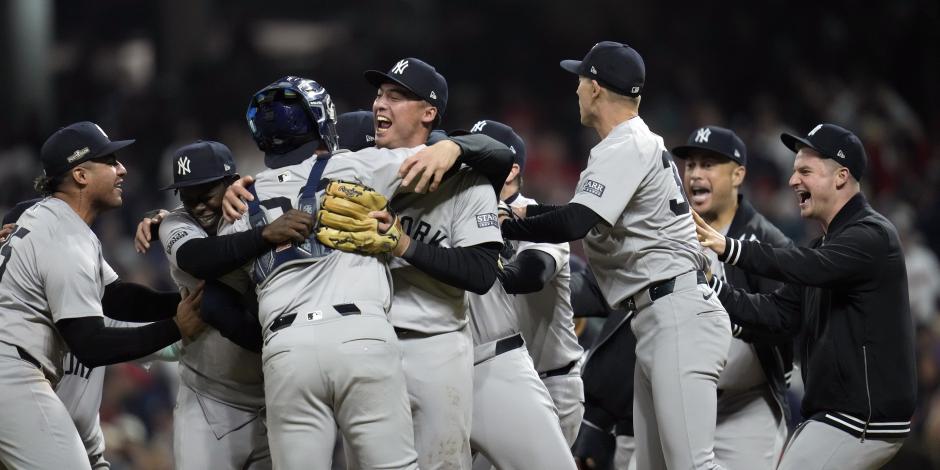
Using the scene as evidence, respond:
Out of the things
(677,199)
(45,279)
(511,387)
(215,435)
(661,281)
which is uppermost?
(677,199)

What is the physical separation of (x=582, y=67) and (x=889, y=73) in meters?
8.44

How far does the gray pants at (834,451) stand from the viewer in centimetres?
512

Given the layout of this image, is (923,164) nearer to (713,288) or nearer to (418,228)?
(713,288)

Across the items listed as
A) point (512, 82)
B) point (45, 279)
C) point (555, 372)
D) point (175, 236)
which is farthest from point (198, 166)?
point (512, 82)

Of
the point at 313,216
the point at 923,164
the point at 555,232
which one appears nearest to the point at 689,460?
the point at 555,232

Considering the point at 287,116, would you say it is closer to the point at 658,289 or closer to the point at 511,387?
the point at 511,387

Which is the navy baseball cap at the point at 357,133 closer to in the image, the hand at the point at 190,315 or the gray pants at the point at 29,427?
the hand at the point at 190,315

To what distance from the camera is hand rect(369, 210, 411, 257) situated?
452cm

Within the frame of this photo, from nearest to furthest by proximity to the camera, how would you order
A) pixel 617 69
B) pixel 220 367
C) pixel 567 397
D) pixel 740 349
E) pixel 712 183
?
pixel 220 367 < pixel 617 69 < pixel 567 397 < pixel 740 349 < pixel 712 183

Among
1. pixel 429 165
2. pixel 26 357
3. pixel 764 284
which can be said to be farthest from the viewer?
pixel 764 284

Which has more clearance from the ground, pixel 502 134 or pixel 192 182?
pixel 502 134

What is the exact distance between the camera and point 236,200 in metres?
4.64

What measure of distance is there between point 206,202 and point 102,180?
0.50 meters

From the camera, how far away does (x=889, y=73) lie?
42.0 feet
